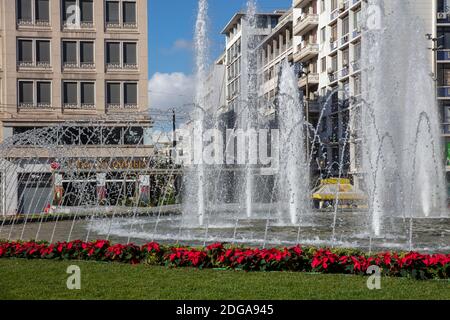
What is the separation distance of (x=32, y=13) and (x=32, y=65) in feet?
11.4

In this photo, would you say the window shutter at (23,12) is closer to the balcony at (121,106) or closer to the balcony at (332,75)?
the balcony at (121,106)

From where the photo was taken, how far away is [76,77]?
4528 cm

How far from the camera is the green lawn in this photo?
9250 mm

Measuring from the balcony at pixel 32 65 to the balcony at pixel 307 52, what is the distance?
899 inches

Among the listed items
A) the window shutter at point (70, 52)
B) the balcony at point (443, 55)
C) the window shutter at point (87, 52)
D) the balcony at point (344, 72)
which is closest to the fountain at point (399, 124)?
the balcony at point (443, 55)

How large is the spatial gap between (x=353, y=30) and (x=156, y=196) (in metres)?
19.2

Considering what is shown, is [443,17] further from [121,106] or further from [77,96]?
[77,96]

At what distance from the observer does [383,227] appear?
65.2ft

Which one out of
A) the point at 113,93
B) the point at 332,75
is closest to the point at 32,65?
the point at 113,93

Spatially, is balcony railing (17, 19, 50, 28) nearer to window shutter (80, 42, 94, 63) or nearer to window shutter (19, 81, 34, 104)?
window shutter (80, 42, 94, 63)

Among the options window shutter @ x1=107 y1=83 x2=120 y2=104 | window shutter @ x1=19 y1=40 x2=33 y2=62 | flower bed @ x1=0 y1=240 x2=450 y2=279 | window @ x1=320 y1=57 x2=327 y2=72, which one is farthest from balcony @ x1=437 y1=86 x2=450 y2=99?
flower bed @ x1=0 y1=240 x2=450 y2=279

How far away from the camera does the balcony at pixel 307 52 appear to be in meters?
57.7
